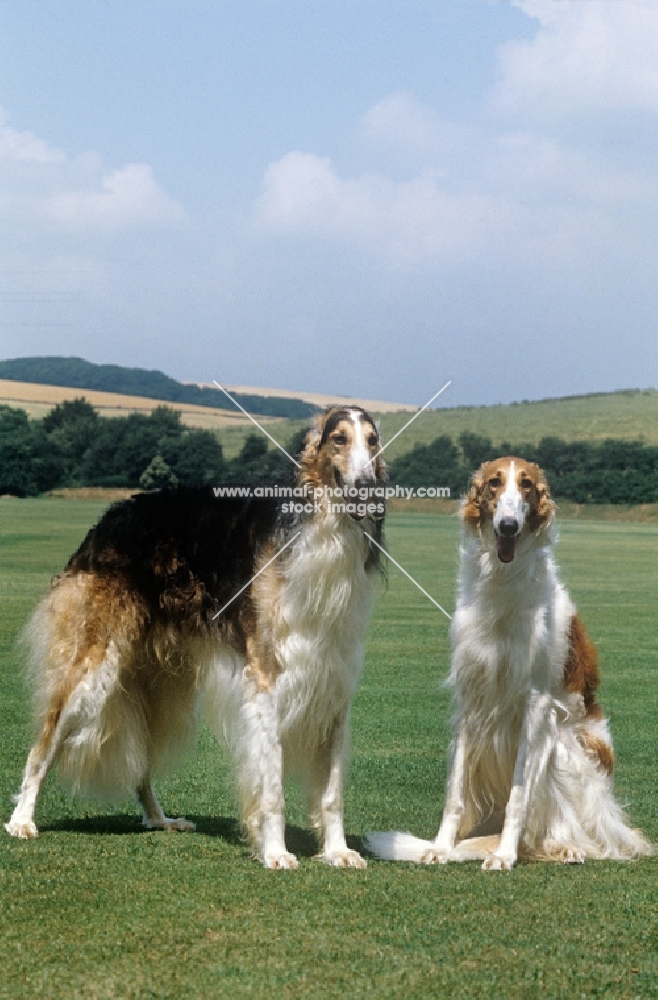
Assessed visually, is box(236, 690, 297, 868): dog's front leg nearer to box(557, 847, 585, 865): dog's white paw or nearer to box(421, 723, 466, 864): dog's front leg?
box(421, 723, 466, 864): dog's front leg

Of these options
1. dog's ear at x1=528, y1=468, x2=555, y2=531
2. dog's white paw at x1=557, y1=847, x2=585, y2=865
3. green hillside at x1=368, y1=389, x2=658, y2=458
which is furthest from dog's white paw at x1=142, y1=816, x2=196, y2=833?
green hillside at x1=368, y1=389, x2=658, y2=458

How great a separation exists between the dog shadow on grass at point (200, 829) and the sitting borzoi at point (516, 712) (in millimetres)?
430

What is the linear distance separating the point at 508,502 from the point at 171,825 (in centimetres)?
294

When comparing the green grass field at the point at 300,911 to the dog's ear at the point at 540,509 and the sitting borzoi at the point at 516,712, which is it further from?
the dog's ear at the point at 540,509

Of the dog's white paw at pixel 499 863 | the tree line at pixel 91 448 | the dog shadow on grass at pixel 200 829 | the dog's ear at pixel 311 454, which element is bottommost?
the dog shadow on grass at pixel 200 829

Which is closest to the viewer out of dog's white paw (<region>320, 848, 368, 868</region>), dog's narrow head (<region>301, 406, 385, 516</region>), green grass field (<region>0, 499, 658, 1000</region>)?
green grass field (<region>0, 499, 658, 1000</region>)

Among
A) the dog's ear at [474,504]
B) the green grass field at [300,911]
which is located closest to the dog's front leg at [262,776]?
the green grass field at [300,911]

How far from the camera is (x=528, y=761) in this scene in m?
6.84

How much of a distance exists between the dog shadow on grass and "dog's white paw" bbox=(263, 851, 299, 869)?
34 cm

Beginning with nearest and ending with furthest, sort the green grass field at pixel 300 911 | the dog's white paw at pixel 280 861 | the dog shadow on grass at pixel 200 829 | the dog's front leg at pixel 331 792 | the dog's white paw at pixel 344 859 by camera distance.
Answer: the green grass field at pixel 300 911, the dog's white paw at pixel 280 861, the dog's white paw at pixel 344 859, the dog's front leg at pixel 331 792, the dog shadow on grass at pixel 200 829

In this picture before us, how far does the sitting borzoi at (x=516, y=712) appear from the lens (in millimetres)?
6762

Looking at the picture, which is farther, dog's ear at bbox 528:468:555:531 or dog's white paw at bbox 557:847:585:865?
dog's white paw at bbox 557:847:585:865

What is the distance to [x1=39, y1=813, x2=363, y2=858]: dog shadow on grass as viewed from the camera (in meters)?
7.08

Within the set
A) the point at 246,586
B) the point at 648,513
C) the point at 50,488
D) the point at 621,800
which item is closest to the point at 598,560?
the point at 648,513
